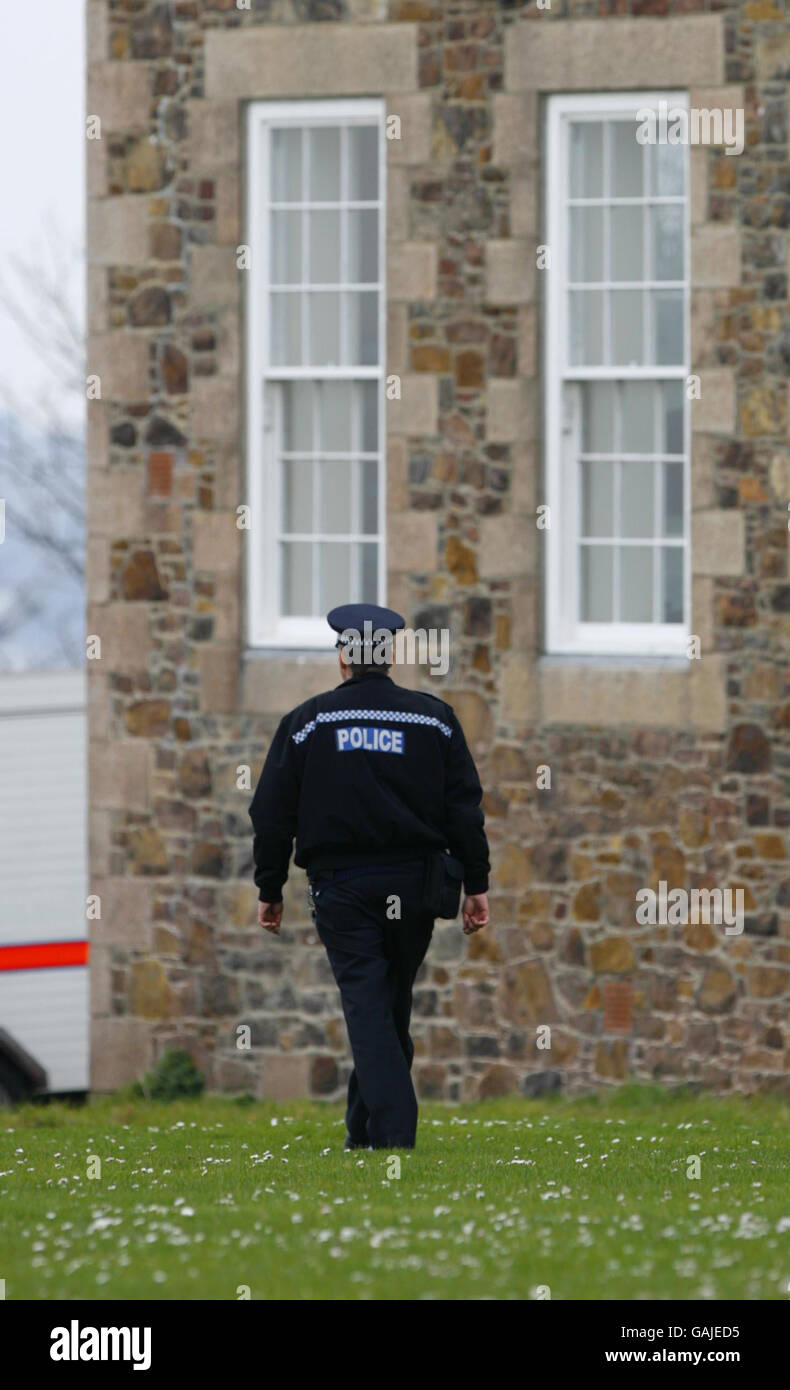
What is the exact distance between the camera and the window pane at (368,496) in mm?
13109

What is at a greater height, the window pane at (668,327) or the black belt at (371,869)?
the window pane at (668,327)

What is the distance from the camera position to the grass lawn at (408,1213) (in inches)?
242

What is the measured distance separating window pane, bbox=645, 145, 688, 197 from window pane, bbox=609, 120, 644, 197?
0.07 meters

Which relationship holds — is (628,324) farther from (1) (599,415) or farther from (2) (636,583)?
(2) (636,583)

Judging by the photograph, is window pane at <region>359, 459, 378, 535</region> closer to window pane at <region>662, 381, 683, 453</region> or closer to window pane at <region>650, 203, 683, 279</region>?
window pane at <region>662, 381, 683, 453</region>

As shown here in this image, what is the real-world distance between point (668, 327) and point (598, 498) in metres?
0.97

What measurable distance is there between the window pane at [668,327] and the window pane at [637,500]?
567 millimetres

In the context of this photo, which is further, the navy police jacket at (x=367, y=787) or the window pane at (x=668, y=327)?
the window pane at (x=668, y=327)

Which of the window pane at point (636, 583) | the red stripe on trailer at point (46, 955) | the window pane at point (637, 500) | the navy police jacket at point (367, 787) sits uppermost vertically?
the window pane at point (637, 500)

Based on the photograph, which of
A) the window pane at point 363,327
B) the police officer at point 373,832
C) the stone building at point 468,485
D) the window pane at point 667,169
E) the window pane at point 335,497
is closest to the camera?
the police officer at point 373,832

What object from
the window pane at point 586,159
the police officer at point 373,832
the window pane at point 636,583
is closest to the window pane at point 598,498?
the window pane at point 636,583

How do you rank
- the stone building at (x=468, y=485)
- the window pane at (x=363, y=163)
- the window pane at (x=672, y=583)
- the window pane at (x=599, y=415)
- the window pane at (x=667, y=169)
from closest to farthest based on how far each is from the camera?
1. the stone building at (x=468, y=485)
2. the window pane at (x=667, y=169)
3. the window pane at (x=672, y=583)
4. the window pane at (x=599, y=415)
5. the window pane at (x=363, y=163)

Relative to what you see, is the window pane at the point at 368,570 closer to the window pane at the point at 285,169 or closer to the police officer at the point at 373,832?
the window pane at the point at 285,169

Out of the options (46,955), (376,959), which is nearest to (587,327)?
(46,955)
